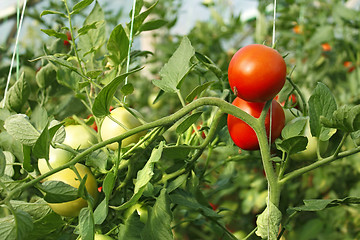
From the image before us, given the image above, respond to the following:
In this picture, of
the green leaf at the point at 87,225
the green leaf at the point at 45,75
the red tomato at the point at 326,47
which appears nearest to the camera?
the green leaf at the point at 87,225

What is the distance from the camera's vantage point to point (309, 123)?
1.35 ft

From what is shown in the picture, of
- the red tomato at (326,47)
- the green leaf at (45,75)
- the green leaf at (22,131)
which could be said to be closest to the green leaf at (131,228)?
the green leaf at (22,131)

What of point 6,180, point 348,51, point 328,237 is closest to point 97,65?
point 6,180

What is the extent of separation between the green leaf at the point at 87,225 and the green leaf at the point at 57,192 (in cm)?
2

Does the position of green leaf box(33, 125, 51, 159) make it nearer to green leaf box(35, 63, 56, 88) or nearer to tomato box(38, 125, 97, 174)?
tomato box(38, 125, 97, 174)

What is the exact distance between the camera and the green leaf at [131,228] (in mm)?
383

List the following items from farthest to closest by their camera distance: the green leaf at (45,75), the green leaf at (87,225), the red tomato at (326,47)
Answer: the red tomato at (326,47), the green leaf at (45,75), the green leaf at (87,225)

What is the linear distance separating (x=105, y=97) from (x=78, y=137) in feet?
0.33

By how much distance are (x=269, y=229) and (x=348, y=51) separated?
96 cm

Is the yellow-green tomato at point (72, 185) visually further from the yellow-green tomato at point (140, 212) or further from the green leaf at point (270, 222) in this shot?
the green leaf at point (270, 222)

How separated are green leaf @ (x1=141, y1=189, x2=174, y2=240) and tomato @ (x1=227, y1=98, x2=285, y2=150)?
Answer: 109 mm

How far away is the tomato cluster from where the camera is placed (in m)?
0.39

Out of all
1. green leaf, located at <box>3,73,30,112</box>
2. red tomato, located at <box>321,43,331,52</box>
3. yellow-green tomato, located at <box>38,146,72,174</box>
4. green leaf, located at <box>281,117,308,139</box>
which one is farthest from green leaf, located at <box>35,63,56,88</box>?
red tomato, located at <box>321,43,331,52</box>

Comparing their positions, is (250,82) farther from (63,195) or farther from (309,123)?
(63,195)
